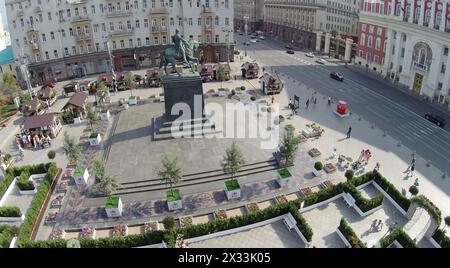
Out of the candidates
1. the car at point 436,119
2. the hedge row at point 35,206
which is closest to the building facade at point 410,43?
the car at point 436,119

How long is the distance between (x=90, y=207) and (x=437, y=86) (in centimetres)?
5712

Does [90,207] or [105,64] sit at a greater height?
[105,64]

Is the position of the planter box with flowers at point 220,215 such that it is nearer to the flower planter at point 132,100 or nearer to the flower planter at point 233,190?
the flower planter at point 233,190

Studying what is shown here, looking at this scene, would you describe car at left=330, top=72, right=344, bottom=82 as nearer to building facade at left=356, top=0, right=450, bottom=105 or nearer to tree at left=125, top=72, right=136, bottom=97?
building facade at left=356, top=0, right=450, bottom=105

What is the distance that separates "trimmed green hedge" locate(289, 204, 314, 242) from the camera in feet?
95.5

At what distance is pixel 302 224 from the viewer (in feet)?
97.8

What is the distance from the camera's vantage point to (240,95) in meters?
62.3

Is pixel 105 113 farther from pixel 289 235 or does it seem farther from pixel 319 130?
pixel 289 235

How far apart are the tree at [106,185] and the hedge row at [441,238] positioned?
2936cm

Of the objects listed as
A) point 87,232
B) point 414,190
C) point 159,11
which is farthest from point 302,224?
point 159,11

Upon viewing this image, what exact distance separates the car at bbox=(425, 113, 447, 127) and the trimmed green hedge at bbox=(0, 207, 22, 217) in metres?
54.9

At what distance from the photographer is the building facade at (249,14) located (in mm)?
131125
